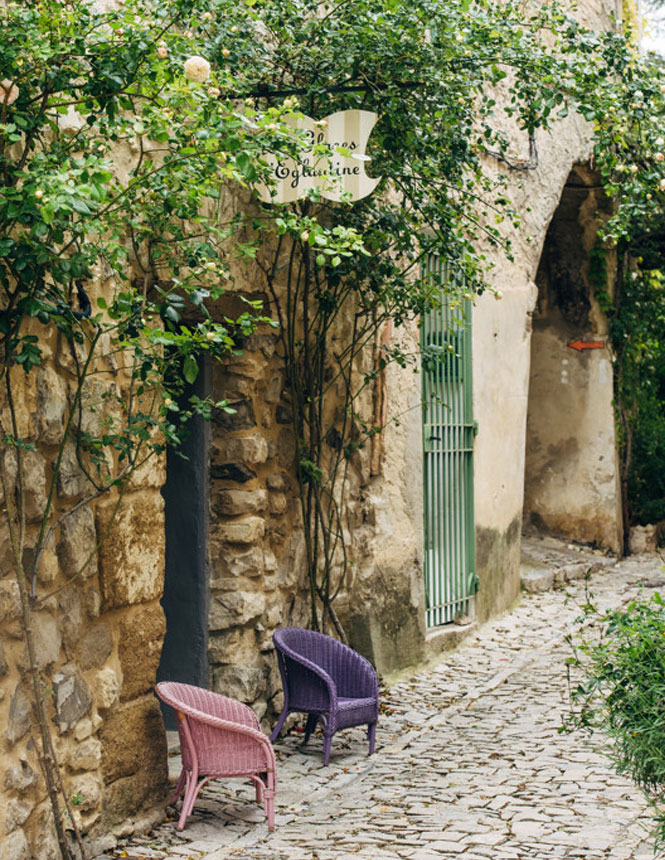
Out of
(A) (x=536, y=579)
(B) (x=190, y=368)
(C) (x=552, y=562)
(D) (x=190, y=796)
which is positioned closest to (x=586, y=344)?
(C) (x=552, y=562)

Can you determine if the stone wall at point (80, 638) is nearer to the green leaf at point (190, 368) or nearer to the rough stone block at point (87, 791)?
the rough stone block at point (87, 791)

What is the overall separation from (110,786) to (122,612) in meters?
0.66

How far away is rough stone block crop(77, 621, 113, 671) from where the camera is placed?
13.7ft

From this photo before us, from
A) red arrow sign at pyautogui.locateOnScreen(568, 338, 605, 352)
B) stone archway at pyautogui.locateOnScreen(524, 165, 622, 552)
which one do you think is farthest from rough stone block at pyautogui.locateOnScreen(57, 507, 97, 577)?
red arrow sign at pyautogui.locateOnScreen(568, 338, 605, 352)

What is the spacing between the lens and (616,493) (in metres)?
11.5

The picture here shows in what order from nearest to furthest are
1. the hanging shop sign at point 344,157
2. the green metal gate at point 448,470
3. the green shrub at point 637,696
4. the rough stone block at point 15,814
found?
1. the green shrub at point 637,696
2. the rough stone block at point 15,814
3. the hanging shop sign at point 344,157
4. the green metal gate at point 448,470

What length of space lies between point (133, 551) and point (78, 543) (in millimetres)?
362

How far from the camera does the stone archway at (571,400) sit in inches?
452

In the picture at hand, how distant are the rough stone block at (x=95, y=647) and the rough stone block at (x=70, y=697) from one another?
74 millimetres

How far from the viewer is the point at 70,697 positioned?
4.03m

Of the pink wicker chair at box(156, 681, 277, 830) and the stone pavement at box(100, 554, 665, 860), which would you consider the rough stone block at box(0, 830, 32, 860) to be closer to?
the stone pavement at box(100, 554, 665, 860)

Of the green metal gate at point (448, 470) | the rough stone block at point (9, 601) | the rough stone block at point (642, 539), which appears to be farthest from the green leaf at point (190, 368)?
the rough stone block at point (642, 539)

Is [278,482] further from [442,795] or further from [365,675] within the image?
[442,795]

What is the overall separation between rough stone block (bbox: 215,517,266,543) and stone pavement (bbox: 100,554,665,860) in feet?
3.48
